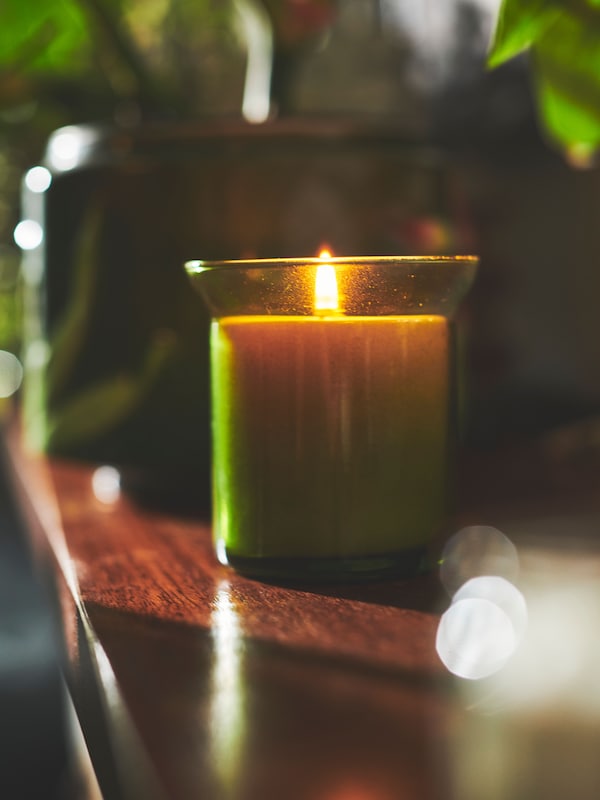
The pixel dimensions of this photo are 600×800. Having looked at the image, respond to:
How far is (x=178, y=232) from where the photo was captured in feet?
2.12

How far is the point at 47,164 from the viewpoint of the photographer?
0.73 metres

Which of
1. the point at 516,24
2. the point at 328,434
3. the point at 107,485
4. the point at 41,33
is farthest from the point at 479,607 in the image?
the point at 41,33

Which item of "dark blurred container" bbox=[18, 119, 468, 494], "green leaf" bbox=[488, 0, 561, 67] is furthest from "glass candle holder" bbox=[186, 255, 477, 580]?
"dark blurred container" bbox=[18, 119, 468, 494]

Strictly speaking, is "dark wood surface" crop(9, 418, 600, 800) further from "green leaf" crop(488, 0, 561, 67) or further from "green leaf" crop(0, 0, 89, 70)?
"green leaf" crop(0, 0, 89, 70)

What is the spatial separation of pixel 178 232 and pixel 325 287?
27cm

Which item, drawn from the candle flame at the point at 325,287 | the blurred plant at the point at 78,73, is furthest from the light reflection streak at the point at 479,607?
the blurred plant at the point at 78,73

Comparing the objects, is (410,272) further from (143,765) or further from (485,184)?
(485,184)

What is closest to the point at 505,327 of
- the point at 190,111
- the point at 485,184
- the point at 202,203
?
the point at 485,184

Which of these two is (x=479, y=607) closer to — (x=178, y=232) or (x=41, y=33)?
(x=178, y=232)

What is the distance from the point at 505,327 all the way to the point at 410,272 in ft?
2.24

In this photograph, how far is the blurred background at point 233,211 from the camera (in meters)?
0.65

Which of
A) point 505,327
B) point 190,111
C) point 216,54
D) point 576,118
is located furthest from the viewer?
point 216,54

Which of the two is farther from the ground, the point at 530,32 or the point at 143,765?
the point at 530,32

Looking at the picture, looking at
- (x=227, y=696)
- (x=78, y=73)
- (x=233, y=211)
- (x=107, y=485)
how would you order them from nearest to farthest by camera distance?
1. (x=227, y=696)
2. (x=233, y=211)
3. (x=107, y=485)
4. (x=78, y=73)
